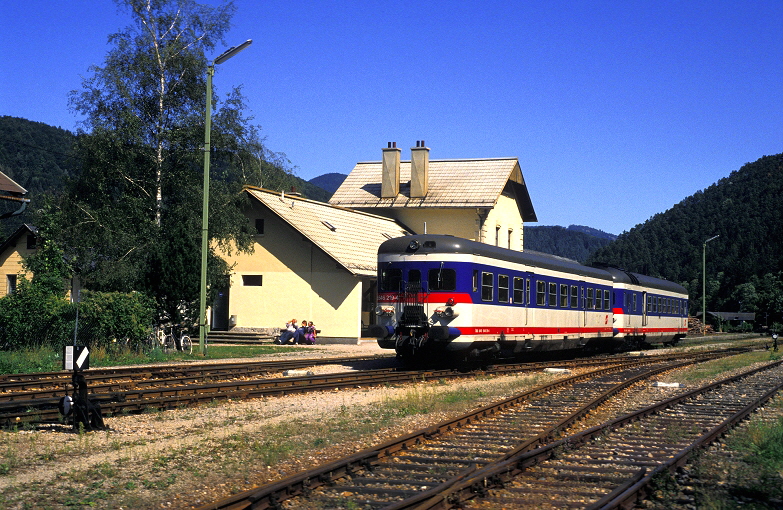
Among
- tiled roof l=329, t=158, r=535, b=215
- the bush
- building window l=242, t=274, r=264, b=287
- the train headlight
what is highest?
tiled roof l=329, t=158, r=535, b=215

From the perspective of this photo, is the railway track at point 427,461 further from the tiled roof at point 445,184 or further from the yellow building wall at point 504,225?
the yellow building wall at point 504,225

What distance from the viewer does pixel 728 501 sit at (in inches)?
280

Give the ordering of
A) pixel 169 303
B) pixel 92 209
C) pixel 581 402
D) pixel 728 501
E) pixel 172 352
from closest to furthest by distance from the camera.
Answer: pixel 728 501 → pixel 581 402 → pixel 172 352 → pixel 169 303 → pixel 92 209

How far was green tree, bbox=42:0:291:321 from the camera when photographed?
28688 mm

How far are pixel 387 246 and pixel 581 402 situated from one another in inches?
287

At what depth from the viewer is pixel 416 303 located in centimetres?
1903

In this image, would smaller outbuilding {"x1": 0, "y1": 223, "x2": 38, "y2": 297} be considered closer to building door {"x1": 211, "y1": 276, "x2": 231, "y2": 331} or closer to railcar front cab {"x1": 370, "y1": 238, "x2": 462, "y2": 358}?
building door {"x1": 211, "y1": 276, "x2": 231, "y2": 331}

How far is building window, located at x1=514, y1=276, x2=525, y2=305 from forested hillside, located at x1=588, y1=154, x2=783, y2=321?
77.6 m

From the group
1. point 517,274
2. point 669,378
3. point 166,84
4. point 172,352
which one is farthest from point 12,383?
point 166,84

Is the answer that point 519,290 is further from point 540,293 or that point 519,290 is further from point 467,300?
point 467,300

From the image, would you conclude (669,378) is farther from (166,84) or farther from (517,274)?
(166,84)

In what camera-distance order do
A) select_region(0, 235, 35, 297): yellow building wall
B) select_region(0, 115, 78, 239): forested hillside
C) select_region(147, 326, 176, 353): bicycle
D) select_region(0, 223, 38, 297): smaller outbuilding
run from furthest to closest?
select_region(0, 115, 78, 239): forested hillside, select_region(0, 235, 35, 297): yellow building wall, select_region(0, 223, 38, 297): smaller outbuilding, select_region(147, 326, 176, 353): bicycle

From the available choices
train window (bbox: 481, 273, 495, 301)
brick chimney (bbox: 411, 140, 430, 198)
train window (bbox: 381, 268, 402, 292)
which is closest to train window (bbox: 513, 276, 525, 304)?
train window (bbox: 481, 273, 495, 301)

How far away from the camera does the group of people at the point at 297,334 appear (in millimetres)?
31750
